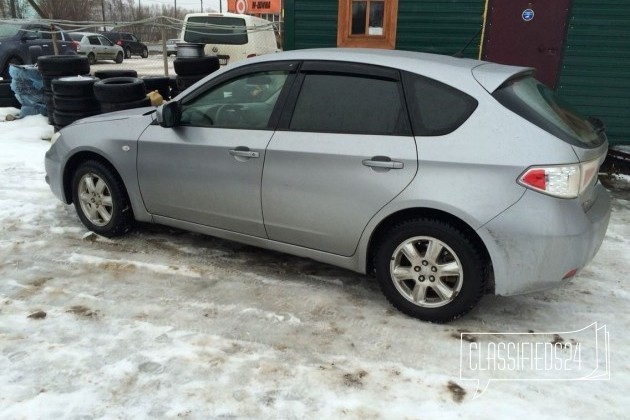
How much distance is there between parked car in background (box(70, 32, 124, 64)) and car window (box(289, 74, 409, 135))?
2680cm

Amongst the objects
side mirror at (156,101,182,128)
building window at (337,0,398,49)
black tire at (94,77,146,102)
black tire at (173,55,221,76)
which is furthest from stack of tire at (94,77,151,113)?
building window at (337,0,398,49)

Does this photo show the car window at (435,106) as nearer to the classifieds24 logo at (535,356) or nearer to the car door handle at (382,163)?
the car door handle at (382,163)

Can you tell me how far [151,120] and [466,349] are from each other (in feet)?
9.64

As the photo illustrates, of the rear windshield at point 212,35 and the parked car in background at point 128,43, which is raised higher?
the rear windshield at point 212,35

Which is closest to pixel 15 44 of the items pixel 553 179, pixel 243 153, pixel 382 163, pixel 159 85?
pixel 159 85

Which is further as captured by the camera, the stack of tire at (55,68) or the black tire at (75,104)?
the stack of tire at (55,68)

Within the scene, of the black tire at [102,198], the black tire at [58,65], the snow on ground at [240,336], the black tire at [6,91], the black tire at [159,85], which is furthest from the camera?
the black tire at [6,91]

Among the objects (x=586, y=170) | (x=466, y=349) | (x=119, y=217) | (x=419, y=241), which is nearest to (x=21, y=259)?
(x=119, y=217)

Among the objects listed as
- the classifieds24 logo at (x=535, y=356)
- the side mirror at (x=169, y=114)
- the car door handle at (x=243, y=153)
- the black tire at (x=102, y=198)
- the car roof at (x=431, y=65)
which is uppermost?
the car roof at (x=431, y=65)

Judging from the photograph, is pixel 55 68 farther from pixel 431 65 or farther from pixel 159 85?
pixel 431 65

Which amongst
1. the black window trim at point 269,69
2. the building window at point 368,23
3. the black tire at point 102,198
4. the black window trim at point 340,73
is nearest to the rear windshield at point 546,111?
the black window trim at point 340,73

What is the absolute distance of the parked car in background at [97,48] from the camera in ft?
→ 88.7

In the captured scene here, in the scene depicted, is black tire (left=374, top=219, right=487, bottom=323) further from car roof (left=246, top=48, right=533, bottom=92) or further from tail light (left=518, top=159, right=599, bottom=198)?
car roof (left=246, top=48, right=533, bottom=92)

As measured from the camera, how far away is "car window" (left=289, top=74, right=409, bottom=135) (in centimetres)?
322
